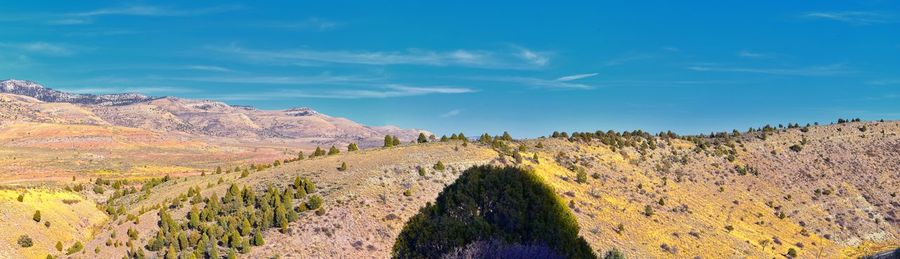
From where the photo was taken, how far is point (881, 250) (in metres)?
67.2

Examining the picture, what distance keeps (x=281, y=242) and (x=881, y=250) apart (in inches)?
2580

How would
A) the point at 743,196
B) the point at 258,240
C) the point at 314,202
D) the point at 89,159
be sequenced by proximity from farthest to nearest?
the point at 89,159 < the point at 743,196 < the point at 314,202 < the point at 258,240

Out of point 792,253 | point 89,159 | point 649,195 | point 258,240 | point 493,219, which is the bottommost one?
point 792,253

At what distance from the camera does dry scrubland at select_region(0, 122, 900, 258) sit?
48406mm

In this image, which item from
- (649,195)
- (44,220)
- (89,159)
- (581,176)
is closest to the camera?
(44,220)

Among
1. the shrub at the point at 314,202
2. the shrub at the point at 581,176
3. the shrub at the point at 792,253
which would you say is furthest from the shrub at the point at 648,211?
the shrub at the point at 314,202

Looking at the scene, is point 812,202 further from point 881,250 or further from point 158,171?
point 158,171

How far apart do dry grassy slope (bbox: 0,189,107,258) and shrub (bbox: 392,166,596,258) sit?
101ft

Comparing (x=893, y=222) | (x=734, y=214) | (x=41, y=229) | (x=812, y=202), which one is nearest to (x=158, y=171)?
(x=41, y=229)

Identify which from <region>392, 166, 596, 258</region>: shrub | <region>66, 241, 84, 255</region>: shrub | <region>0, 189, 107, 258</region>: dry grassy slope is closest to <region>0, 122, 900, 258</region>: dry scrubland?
<region>0, 189, 107, 258</region>: dry grassy slope

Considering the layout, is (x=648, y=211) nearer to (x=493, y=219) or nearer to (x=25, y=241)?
(x=493, y=219)

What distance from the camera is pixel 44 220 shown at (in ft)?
167

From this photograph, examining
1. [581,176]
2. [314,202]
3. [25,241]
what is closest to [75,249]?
[25,241]

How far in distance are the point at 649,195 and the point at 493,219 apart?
36215mm
